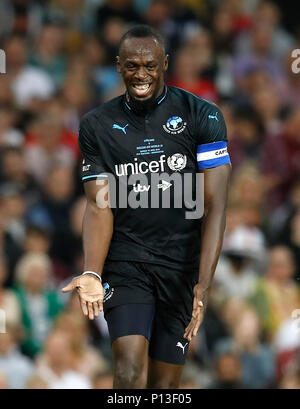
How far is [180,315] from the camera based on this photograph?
18.7 feet

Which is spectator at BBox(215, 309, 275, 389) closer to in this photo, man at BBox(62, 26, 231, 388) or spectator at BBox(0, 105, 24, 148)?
man at BBox(62, 26, 231, 388)

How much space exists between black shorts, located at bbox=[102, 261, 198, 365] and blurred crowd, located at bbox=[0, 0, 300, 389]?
2488 mm

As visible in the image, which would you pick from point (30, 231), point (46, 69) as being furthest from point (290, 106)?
point (30, 231)

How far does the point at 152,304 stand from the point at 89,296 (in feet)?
1.58

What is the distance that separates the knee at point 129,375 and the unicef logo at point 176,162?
1146 mm

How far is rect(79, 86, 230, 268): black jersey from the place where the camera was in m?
5.50

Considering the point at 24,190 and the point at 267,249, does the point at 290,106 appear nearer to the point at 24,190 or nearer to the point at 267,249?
the point at 267,249

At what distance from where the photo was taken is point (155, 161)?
549cm

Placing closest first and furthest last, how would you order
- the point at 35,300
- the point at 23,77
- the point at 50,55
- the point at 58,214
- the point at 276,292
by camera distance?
1. the point at 35,300
2. the point at 276,292
3. the point at 58,214
4. the point at 23,77
5. the point at 50,55

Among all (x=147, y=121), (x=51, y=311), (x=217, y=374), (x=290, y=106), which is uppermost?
(x=290, y=106)

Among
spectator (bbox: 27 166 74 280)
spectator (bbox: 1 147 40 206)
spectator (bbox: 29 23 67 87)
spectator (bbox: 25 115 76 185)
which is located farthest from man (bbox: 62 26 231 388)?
spectator (bbox: 29 23 67 87)

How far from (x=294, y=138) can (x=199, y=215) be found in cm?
509
